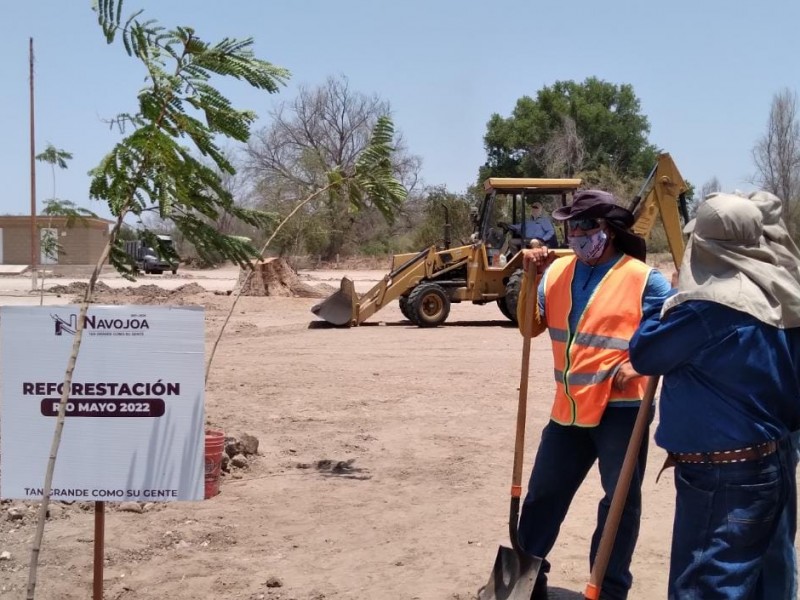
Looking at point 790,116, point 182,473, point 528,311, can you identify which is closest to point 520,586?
point 528,311

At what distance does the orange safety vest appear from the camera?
3.85 metres

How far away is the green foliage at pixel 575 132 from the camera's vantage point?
53.2 meters

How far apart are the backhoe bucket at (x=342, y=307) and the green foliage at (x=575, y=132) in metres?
37.2

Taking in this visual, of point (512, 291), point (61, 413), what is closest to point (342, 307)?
point (512, 291)

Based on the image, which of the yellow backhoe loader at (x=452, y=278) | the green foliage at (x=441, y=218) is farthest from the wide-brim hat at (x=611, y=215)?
the green foliage at (x=441, y=218)

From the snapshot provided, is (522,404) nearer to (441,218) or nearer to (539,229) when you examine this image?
(539,229)

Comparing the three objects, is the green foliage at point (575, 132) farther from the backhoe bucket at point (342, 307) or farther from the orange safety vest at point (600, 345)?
the orange safety vest at point (600, 345)

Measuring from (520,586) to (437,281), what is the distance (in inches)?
509

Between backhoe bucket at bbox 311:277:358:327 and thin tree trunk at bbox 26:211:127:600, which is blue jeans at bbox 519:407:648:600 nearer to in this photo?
thin tree trunk at bbox 26:211:127:600

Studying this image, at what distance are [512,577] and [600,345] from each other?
1178 millimetres

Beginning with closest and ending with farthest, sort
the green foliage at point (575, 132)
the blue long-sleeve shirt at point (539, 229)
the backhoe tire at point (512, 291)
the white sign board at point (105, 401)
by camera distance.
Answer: the white sign board at point (105, 401) < the backhoe tire at point (512, 291) < the blue long-sleeve shirt at point (539, 229) < the green foliage at point (575, 132)

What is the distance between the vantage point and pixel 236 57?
3.53 m

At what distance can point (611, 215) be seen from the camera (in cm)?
396

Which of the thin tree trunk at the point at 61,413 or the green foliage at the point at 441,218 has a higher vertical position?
the green foliage at the point at 441,218
